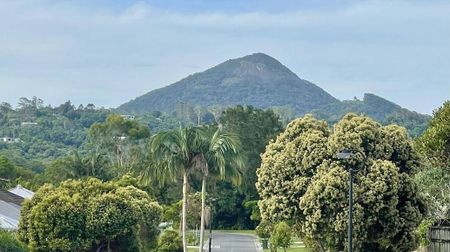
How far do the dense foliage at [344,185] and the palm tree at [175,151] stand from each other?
12.2 feet

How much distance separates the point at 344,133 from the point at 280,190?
2.76 metres

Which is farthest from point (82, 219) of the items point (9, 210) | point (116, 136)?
point (116, 136)

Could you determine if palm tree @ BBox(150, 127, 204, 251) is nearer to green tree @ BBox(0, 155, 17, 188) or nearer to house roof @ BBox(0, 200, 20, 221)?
Result: house roof @ BBox(0, 200, 20, 221)

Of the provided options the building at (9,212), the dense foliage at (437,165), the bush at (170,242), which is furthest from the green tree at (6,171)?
the dense foliage at (437,165)

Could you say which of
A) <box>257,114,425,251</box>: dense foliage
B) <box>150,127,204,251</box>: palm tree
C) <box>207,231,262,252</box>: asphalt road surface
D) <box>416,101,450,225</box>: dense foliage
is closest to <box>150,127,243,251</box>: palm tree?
<box>150,127,204,251</box>: palm tree

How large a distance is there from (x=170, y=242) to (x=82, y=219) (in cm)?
779

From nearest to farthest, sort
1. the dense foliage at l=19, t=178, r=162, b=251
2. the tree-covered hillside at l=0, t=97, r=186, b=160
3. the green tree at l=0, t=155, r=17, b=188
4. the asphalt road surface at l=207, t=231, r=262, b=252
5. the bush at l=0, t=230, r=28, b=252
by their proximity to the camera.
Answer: the bush at l=0, t=230, r=28, b=252 < the dense foliage at l=19, t=178, r=162, b=251 < the asphalt road surface at l=207, t=231, r=262, b=252 < the green tree at l=0, t=155, r=17, b=188 < the tree-covered hillside at l=0, t=97, r=186, b=160

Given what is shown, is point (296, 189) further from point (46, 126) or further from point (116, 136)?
point (46, 126)

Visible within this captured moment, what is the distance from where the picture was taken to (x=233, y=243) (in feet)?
183

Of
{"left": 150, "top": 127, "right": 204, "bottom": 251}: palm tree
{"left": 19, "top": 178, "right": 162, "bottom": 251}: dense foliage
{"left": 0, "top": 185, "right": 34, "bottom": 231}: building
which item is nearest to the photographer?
{"left": 150, "top": 127, "right": 204, "bottom": 251}: palm tree

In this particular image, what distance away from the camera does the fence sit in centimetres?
2543

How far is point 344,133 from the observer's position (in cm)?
2758

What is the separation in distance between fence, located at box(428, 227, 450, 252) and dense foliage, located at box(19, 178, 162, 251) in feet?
42.1

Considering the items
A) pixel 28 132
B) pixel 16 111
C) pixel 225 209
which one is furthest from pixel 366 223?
pixel 16 111
